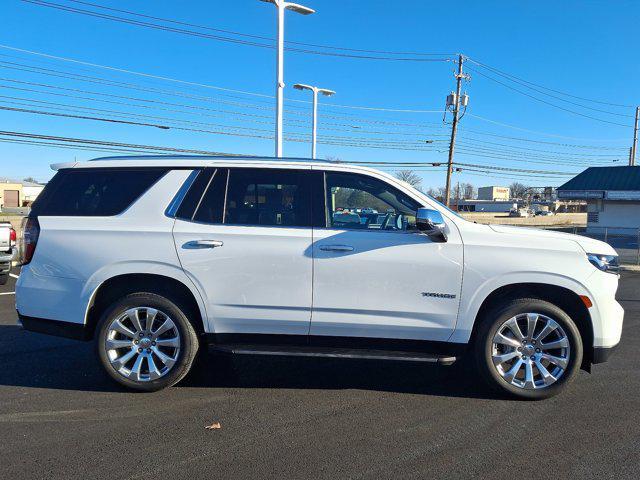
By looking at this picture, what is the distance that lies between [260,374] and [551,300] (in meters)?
2.72

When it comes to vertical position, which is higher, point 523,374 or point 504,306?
point 504,306

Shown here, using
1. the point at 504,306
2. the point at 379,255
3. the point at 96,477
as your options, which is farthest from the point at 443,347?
the point at 96,477

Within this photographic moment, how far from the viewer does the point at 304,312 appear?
433 centimetres

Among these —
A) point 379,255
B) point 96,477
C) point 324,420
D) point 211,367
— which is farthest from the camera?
point 211,367

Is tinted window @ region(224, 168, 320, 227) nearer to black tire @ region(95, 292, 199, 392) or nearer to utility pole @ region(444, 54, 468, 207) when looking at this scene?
black tire @ region(95, 292, 199, 392)

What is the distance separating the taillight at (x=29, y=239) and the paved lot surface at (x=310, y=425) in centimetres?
116

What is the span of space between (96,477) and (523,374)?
3.32 meters

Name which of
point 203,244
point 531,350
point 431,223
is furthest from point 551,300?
point 203,244

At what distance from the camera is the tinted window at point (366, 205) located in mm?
4395

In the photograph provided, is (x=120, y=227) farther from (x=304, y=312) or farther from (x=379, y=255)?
(x=379, y=255)

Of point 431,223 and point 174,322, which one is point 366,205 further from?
point 174,322

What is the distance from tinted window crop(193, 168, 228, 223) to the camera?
4.46 metres

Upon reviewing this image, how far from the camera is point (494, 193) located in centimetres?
15400

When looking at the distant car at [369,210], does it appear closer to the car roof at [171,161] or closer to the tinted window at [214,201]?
the car roof at [171,161]
